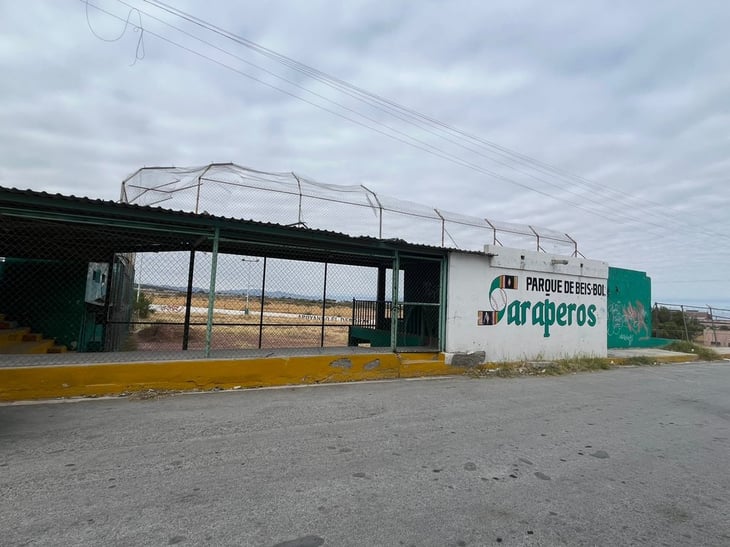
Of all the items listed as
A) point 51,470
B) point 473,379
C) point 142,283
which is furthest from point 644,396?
point 142,283

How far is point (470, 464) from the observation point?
423 cm

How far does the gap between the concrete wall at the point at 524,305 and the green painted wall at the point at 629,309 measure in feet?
11.1

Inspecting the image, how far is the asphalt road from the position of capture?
2.98m

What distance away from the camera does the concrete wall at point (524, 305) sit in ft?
34.9

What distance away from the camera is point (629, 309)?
56.0 feet

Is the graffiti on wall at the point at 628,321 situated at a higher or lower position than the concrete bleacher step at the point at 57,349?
higher

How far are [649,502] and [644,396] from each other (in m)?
5.59

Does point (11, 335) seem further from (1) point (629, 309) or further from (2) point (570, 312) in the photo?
(1) point (629, 309)

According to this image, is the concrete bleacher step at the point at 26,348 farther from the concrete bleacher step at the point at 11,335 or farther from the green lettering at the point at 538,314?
the green lettering at the point at 538,314

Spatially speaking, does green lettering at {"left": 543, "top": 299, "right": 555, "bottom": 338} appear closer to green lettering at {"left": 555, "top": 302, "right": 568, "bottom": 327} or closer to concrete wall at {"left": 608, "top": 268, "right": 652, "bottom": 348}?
green lettering at {"left": 555, "top": 302, "right": 568, "bottom": 327}

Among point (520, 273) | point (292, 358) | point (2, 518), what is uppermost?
point (520, 273)

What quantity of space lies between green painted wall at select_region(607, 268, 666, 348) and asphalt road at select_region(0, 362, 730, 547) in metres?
10.4

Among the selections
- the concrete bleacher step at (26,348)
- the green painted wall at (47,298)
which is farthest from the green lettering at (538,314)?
the green painted wall at (47,298)

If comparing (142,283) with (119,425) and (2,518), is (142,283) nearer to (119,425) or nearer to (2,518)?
(119,425)
